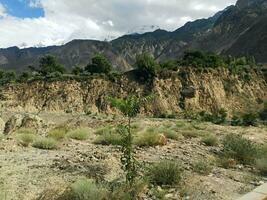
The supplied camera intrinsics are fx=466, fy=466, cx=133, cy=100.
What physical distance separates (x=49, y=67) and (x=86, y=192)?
61.1m

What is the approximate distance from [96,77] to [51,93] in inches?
240

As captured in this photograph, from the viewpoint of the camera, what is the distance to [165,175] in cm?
1073

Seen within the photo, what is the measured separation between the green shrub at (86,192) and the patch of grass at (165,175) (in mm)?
1883

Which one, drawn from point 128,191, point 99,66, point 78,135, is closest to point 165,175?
point 128,191

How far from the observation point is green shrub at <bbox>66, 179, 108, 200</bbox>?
8.87 m

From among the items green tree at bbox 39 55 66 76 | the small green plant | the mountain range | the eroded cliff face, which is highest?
the mountain range

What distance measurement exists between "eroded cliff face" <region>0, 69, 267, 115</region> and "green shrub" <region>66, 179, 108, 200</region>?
44.3 m

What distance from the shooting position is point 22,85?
190ft

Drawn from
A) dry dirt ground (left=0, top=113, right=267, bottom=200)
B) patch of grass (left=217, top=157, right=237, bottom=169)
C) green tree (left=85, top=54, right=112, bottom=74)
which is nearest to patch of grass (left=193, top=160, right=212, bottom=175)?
dry dirt ground (left=0, top=113, right=267, bottom=200)

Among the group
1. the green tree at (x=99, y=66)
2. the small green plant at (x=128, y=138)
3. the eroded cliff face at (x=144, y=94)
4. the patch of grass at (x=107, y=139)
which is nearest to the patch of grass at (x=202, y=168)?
the small green plant at (x=128, y=138)

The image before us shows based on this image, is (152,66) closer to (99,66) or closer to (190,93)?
(190,93)

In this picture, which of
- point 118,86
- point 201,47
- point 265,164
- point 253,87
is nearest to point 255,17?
point 201,47

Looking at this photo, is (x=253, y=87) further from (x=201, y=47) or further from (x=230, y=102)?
(x=201, y=47)

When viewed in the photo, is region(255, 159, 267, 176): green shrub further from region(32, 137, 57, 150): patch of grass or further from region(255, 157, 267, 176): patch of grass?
region(32, 137, 57, 150): patch of grass
